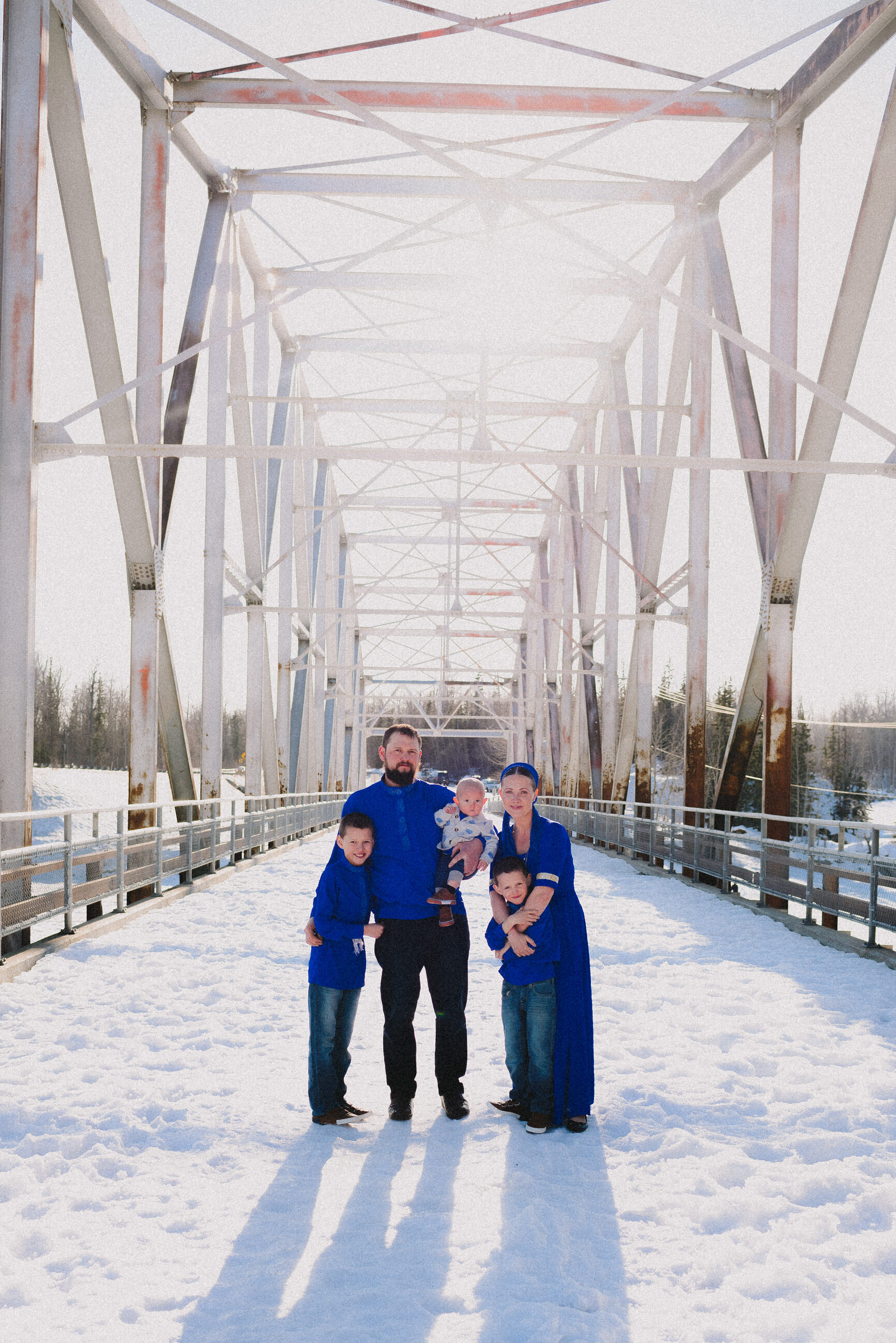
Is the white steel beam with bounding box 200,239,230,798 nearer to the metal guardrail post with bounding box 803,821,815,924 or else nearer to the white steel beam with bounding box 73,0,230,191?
the white steel beam with bounding box 73,0,230,191

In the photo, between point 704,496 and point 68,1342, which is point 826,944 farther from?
point 704,496

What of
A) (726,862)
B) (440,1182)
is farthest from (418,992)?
(726,862)

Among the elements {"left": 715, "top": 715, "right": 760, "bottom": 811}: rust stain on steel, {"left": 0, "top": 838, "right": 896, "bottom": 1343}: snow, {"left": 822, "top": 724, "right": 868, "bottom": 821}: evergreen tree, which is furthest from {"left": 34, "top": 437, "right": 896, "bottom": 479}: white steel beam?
{"left": 822, "top": 724, "right": 868, "bottom": 821}: evergreen tree

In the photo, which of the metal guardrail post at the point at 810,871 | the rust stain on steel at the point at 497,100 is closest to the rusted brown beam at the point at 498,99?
the rust stain on steel at the point at 497,100

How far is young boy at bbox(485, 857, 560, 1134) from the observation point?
379 centimetres

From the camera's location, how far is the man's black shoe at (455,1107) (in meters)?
3.95

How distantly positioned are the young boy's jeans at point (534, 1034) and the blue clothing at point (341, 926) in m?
0.53

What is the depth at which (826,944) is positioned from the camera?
7.86 m

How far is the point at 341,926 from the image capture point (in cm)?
392

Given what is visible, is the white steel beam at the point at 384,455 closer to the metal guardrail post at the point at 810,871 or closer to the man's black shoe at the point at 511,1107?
the metal guardrail post at the point at 810,871

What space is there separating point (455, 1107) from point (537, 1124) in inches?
12.8

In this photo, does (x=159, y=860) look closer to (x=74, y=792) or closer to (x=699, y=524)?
(x=699, y=524)

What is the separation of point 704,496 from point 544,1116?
12589 millimetres

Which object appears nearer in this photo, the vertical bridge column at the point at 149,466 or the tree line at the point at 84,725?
the vertical bridge column at the point at 149,466
